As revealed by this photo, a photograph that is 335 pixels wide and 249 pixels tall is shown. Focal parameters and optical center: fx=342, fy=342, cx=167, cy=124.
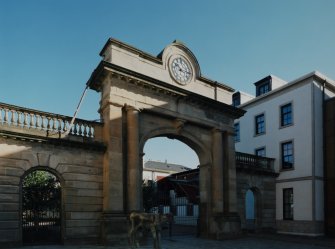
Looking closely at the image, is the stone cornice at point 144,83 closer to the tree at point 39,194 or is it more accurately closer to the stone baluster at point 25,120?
the stone baluster at point 25,120

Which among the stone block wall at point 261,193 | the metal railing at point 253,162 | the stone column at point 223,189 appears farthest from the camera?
the metal railing at point 253,162

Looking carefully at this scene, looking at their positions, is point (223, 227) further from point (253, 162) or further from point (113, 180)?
point (113, 180)

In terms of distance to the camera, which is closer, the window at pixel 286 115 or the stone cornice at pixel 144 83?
the stone cornice at pixel 144 83

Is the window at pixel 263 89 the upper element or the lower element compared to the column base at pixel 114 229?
upper

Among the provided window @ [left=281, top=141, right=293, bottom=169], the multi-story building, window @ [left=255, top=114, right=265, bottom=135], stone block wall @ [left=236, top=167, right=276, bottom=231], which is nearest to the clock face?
stone block wall @ [left=236, top=167, right=276, bottom=231]

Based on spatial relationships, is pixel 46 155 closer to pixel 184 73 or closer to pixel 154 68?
pixel 154 68

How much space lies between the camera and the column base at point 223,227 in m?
19.4

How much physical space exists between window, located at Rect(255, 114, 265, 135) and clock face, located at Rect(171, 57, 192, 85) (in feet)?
35.2

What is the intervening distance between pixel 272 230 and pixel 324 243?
6.16 meters

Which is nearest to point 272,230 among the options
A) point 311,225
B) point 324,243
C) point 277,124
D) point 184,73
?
point 311,225

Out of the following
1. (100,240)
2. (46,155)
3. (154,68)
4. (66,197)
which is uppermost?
(154,68)

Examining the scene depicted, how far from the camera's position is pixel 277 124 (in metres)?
26.5

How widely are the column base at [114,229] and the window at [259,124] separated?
1653cm

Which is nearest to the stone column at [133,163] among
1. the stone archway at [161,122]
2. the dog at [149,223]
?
the stone archway at [161,122]
